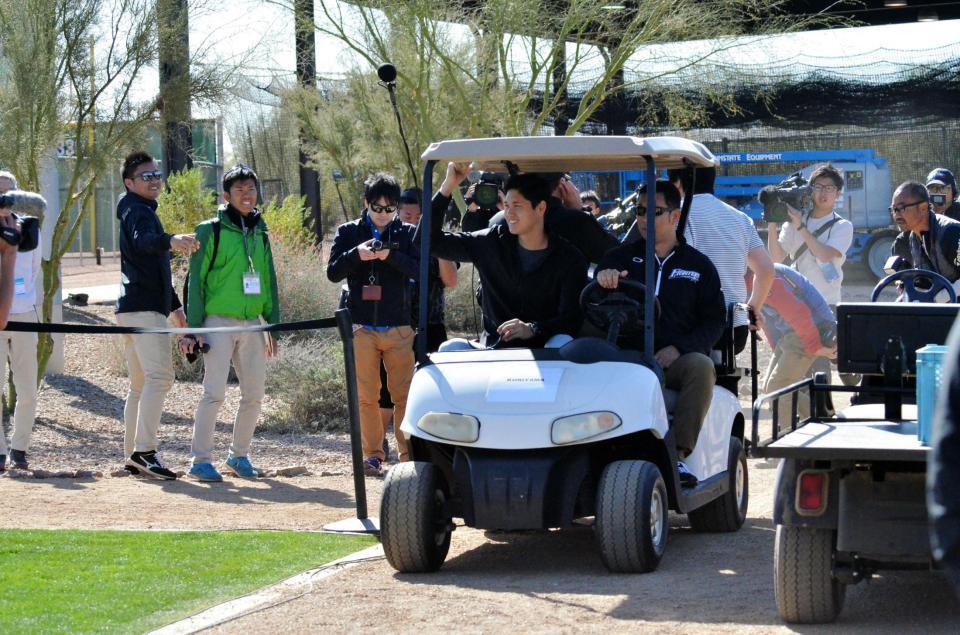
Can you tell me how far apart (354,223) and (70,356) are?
6453 mm

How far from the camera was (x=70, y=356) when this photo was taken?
14117 mm

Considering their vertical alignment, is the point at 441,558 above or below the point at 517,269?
below

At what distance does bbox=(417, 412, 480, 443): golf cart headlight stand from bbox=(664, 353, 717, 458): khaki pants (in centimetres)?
99

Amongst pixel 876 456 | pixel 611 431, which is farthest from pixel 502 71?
pixel 876 456

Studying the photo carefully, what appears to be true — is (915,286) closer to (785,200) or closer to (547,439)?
(547,439)

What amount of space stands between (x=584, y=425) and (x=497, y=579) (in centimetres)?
73

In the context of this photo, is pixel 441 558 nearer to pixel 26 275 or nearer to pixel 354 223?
pixel 354 223

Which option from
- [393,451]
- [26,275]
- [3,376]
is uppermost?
[26,275]

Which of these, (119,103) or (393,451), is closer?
(393,451)

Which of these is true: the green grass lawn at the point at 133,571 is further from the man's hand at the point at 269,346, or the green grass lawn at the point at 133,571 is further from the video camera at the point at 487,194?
the man's hand at the point at 269,346

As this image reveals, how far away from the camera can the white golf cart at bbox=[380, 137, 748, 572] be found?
5.72 m

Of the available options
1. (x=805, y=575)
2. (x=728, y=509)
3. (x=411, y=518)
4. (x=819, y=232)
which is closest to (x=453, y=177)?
(x=411, y=518)

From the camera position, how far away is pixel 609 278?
6203mm

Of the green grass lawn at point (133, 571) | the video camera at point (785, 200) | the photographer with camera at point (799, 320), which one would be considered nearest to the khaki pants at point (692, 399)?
the green grass lawn at point (133, 571)
